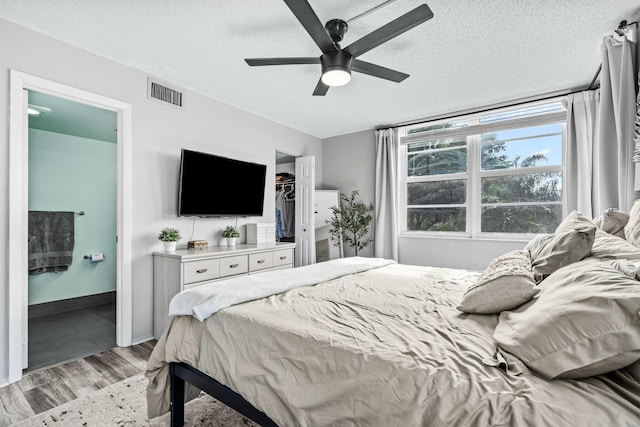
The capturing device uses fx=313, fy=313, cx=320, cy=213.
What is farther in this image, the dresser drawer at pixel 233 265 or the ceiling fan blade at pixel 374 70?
the dresser drawer at pixel 233 265

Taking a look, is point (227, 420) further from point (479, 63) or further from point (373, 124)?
point (373, 124)

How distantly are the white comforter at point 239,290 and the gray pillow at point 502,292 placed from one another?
0.96 metres

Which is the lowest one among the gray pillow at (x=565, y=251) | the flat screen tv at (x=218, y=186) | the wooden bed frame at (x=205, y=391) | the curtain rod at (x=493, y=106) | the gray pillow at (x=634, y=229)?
the wooden bed frame at (x=205, y=391)

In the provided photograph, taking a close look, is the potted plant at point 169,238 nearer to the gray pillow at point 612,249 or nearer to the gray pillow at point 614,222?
the gray pillow at point 612,249

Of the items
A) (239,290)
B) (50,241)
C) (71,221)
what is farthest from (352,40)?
(50,241)

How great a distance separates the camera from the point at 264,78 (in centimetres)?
314

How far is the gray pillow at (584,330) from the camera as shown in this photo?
778mm

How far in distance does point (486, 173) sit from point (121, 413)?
170 inches

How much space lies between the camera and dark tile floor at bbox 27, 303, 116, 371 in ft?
8.52

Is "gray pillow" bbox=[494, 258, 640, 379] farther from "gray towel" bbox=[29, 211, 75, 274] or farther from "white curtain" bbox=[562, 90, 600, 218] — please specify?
"gray towel" bbox=[29, 211, 75, 274]

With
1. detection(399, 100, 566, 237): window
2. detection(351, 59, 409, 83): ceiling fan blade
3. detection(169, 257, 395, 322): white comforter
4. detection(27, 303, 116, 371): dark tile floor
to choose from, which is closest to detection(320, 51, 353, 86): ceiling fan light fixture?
detection(351, 59, 409, 83): ceiling fan blade

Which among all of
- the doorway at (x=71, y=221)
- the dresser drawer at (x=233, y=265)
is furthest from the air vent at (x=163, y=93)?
the dresser drawer at (x=233, y=265)

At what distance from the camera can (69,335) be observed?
3055 millimetres

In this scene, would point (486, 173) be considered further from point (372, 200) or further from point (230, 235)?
point (230, 235)
